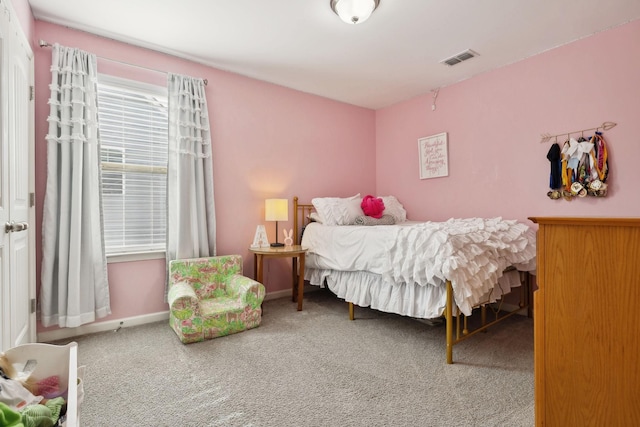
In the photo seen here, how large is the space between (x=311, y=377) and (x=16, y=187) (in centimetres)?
208

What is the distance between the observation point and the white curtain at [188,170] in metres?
2.93

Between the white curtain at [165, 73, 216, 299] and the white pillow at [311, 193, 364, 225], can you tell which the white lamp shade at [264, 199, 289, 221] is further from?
the white curtain at [165, 73, 216, 299]

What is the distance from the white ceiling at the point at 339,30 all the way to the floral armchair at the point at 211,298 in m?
1.91

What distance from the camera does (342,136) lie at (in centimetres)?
428

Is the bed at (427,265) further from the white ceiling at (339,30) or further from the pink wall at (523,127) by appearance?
the white ceiling at (339,30)

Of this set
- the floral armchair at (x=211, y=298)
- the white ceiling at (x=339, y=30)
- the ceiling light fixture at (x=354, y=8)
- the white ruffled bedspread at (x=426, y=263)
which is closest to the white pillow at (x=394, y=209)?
the white ruffled bedspread at (x=426, y=263)

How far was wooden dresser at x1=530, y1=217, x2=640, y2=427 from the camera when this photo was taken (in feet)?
2.95

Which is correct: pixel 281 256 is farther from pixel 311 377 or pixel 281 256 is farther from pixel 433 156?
pixel 433 156

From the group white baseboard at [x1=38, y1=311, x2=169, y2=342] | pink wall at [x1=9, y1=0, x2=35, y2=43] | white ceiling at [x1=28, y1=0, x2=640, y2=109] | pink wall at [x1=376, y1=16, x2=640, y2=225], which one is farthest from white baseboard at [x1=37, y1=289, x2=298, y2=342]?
pink wall at [x1=376, y1=16, x2=640, y2=225]

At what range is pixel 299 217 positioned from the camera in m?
3.89

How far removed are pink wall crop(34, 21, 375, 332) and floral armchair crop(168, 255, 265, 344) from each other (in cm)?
32

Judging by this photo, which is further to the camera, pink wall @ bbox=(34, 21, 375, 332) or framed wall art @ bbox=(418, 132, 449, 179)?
framed wall art @ bbox=(418, 132, 449, 179)

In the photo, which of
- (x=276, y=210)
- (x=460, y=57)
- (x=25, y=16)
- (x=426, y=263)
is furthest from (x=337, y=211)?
(x=25, y=16)

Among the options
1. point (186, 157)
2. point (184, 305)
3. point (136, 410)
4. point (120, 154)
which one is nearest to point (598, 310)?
point (136, 410)
